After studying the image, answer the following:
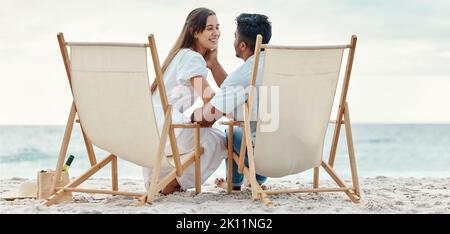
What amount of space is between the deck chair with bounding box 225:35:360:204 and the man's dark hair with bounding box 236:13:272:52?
0.52 metres

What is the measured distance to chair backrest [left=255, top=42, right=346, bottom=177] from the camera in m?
3.71

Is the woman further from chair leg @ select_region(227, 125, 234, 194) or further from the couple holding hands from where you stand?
chair leg @ select_region(227, 125, 234, 194)

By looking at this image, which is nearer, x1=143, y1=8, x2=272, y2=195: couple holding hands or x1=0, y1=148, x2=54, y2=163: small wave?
x1=143, y1=8, x2=272, y2=195: couple holding hands

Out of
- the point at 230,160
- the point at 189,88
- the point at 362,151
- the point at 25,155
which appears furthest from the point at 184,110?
the point at 25,155

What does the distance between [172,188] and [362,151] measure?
39.3 ft

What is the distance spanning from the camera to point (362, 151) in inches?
624

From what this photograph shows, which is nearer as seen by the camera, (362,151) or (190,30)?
(190,30)

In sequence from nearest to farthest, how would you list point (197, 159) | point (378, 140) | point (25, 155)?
point (197, 159)
point (25, 155)
point (378, 140)

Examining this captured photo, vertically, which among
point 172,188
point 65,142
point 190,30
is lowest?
point 172,188

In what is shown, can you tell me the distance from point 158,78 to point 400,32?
1267 cm

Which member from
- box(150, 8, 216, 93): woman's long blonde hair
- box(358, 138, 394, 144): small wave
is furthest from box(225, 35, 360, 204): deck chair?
box(358, 138, 394, 144): small wave

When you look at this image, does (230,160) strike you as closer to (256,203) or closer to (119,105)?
(256,203)

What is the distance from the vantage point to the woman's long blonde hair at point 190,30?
14.4 ft
